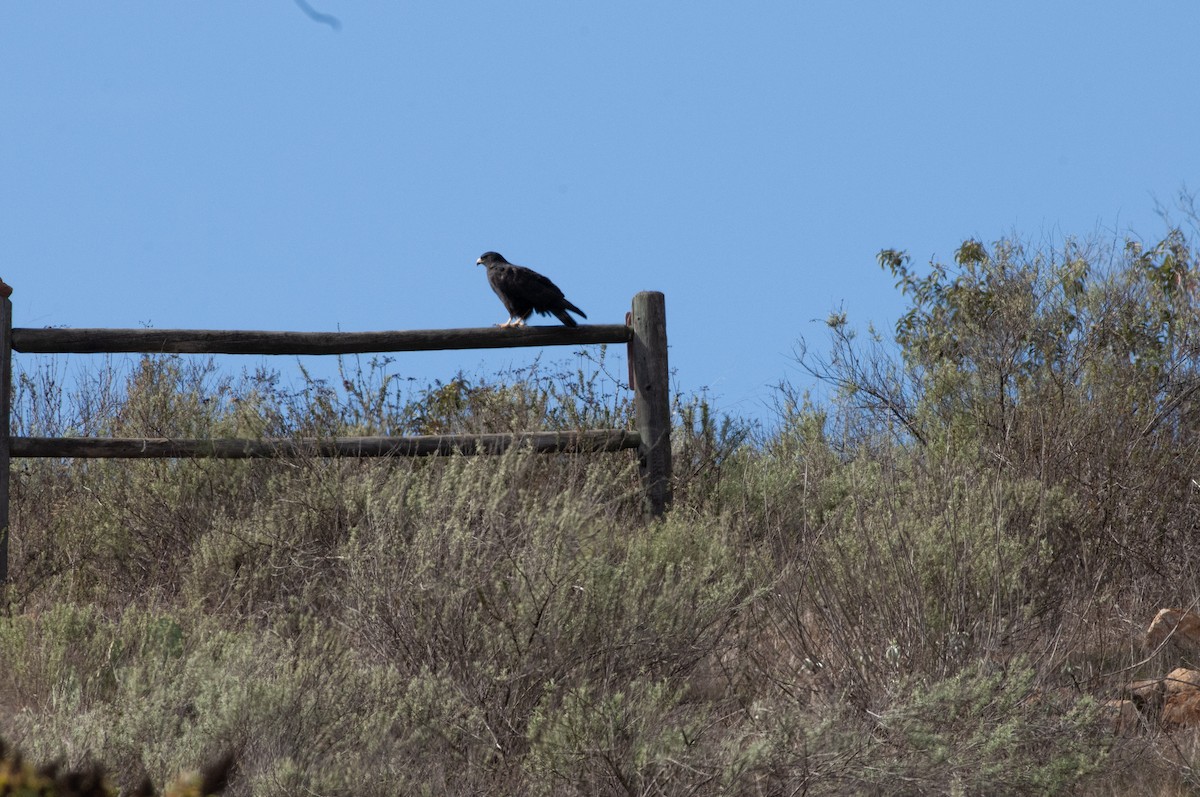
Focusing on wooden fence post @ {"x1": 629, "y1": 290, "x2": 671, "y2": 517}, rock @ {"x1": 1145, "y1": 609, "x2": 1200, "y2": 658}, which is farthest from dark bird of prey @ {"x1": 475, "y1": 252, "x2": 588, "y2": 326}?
rock @ {"x1": 1145, "y1": 609, "x2": 1200, "y2": 658}

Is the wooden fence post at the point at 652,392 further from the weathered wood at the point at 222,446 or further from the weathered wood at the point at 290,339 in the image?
the weathered wood at the point at 222,446

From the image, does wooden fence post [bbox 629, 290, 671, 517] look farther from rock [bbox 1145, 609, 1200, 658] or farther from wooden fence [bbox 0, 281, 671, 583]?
rock [bbox 1145, 609, 1200, 658]

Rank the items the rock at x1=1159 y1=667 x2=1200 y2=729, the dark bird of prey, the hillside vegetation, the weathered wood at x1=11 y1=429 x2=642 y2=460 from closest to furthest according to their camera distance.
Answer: the hillside vegetation < the rock at x1=1159 y1=667 x2=1200 y2=729 < the weathered wood at x1=11 y1=429 x2=642 y2=460 < the dark bird of prey

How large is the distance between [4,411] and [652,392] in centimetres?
373

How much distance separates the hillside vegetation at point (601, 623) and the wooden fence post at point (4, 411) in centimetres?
12

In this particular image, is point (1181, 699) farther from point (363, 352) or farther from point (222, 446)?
point (222, 446)

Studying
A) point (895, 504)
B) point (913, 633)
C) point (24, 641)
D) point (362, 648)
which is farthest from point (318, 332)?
point (913, 633)

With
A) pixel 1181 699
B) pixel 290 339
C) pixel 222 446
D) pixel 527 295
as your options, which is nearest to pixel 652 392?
pixel 527 295

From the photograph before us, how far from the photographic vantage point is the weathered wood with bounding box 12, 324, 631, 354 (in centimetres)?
715

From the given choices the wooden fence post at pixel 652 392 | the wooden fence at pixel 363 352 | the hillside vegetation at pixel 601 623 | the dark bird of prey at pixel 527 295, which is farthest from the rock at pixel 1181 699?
the dark bird of prey at pixel 527 295

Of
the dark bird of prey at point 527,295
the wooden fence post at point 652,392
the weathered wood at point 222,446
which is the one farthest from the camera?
the dark bird of prey at point 527,295

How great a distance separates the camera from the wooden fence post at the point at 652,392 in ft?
25.3

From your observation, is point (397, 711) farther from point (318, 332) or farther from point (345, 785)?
point (318, 332)

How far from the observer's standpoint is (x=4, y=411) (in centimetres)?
698
